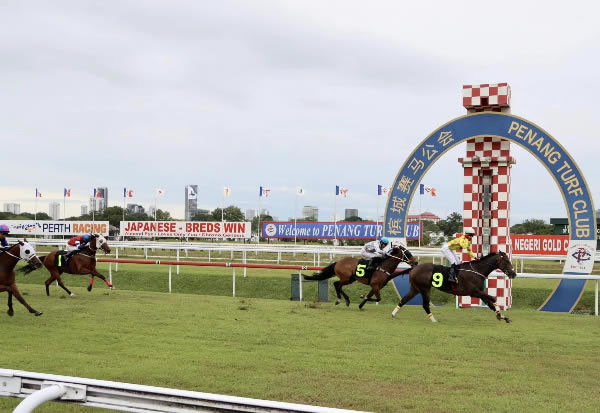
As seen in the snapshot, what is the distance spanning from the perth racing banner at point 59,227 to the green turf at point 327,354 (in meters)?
21.1

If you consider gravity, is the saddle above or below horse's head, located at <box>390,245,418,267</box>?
below

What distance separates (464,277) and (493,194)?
105 inches

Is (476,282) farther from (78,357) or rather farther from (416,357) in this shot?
(78,357)

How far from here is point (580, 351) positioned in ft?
21.6

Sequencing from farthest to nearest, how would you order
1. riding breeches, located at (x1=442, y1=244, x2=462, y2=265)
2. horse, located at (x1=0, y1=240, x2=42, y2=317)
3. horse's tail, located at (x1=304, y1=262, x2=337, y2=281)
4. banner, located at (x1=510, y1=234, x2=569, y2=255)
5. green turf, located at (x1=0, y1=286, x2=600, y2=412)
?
banner, located at (x1=510, y1=234, x2=569, y2=255) < horse's tail, located at (x1=304, y1=262, x2=337, y2=281) < riding breeches, located at (x1=442, y1=244, x2=462, y2=265) < horse, located at (x1=0, y1=240, x2=42, y2=317) < green turf, located at (x1=0, y1=286, x2=600, y2=412)

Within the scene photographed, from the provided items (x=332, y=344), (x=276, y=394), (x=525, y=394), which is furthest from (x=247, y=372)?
(x=525, y=394)

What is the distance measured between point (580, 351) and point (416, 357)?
1886 millimetres

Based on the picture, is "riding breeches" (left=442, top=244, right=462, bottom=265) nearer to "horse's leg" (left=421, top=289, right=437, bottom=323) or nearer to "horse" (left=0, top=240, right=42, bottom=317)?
"horse's leg" (left=421, top=289, right=437, bottom=323)

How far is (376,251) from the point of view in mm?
10617

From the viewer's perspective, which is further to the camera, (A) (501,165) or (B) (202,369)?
(A) (501,165)

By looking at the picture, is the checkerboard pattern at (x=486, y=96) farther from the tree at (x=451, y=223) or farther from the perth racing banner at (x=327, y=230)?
the tree at (x=451, y=223)

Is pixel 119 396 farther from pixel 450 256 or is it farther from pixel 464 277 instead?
pixel 450 256

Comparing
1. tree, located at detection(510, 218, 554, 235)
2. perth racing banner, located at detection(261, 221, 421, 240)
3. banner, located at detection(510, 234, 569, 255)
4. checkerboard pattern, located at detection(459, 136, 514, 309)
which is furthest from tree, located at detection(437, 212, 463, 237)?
checkerboard pattern, located at detection(459, 136, 514, 309)

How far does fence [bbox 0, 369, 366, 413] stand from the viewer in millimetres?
2600
